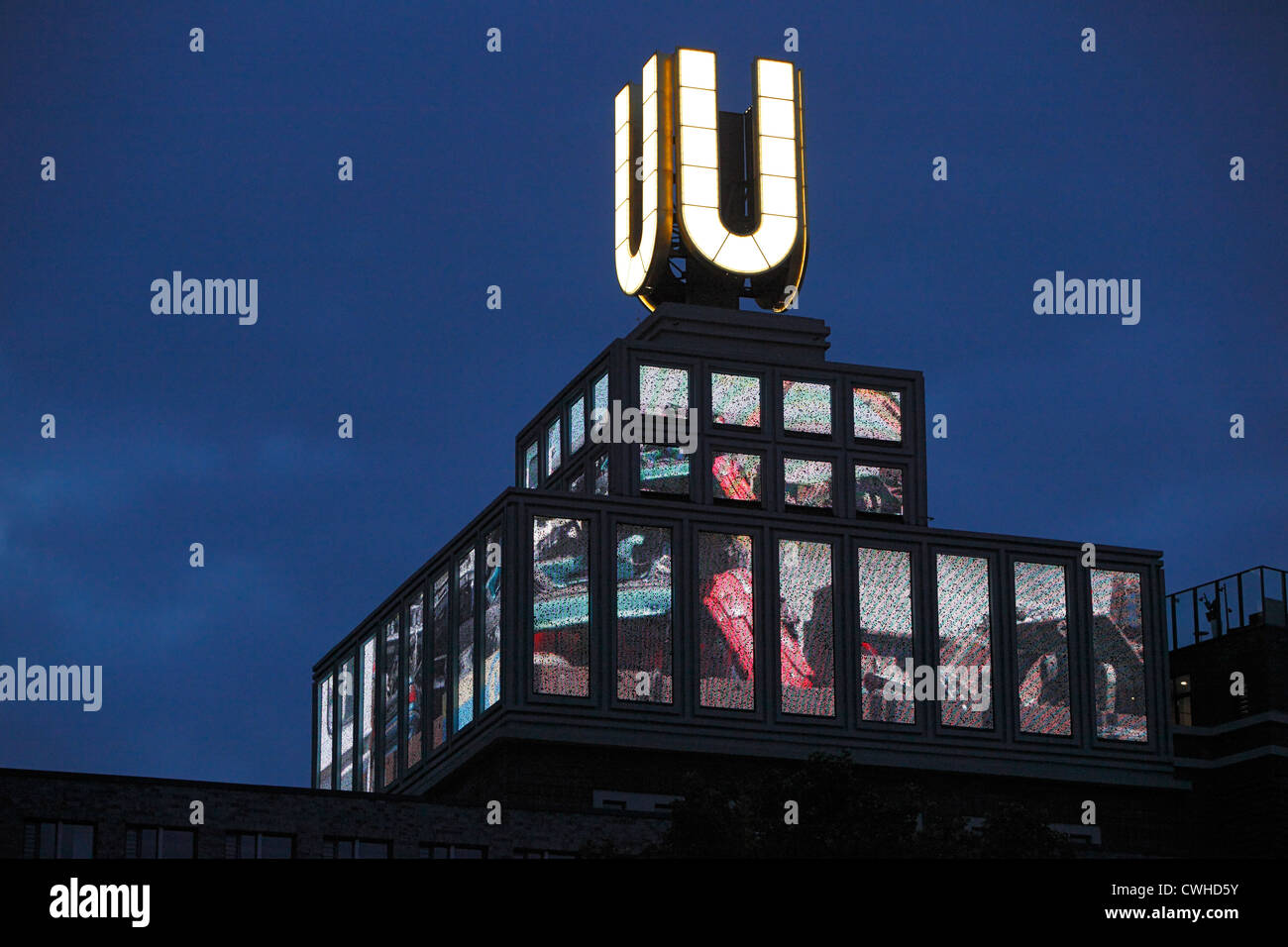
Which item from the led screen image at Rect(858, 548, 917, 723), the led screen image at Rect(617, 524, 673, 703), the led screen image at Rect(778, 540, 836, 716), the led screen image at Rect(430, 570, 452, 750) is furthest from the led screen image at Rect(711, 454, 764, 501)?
the led screen image at Rect(430, 570, 452, 750)

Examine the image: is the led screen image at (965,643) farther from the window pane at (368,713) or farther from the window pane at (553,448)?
the window pane at (368,713)

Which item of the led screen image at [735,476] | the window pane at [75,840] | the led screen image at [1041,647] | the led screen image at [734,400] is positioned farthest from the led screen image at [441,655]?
the led screen image at [1041,647]

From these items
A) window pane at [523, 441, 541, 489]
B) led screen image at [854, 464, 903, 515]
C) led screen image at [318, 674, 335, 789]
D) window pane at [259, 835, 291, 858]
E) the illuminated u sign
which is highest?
the illuminated u sign

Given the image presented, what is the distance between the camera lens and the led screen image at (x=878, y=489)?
9362 cm

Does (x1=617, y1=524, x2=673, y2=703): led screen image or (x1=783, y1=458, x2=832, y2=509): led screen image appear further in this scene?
(x1=783, y1=458, x2=832, y2=509): led screen image

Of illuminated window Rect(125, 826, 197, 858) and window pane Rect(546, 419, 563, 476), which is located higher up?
window pane Rect(546, 419, 563, 476)

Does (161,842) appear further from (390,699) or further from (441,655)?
(390,699)

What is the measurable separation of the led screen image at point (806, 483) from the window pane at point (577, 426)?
28.5 ft

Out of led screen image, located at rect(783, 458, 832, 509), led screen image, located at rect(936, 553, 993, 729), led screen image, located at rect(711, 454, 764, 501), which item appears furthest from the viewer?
led screen image, located at rect(783, 458, 832, 509)

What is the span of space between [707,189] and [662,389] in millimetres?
8940

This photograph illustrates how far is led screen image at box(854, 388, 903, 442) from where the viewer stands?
94.9m

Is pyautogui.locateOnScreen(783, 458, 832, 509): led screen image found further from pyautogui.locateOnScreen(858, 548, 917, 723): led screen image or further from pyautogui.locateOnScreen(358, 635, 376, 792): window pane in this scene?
pyautogui.locateOnScreen(358, 635, 376, 792): window pane

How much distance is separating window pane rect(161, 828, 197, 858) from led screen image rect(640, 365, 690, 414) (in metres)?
28.1
